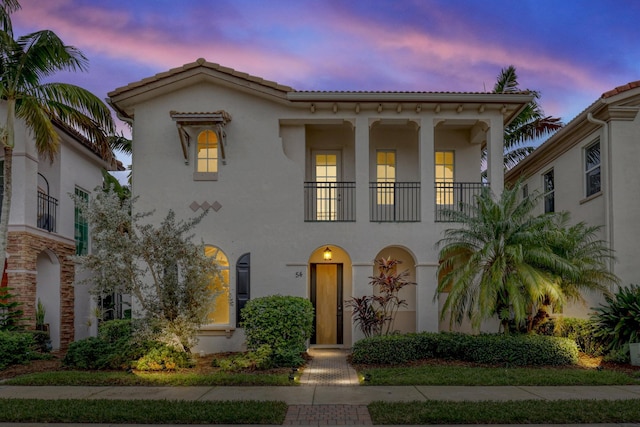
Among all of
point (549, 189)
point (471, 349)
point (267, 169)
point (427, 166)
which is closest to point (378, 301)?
point (471, 349)

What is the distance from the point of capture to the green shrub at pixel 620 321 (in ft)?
37.6

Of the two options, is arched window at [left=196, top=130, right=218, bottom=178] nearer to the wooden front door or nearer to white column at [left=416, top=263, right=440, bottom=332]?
the wooden front door

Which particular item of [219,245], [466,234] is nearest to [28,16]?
[219,245]

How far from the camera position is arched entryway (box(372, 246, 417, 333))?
49.8 feet

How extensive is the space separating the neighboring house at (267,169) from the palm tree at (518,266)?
5.66 ft

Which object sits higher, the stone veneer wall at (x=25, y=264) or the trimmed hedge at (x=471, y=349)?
the stone veneer wall at (x=25, y=264)

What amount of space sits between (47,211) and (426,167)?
11077mm

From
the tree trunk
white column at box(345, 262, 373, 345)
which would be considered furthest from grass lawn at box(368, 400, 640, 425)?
the tree trunk

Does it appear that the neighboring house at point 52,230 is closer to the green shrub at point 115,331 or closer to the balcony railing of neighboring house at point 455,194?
the green shrub at point 115,331

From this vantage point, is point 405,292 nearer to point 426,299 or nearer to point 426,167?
point 426,299

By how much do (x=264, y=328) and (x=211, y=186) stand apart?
423 cm

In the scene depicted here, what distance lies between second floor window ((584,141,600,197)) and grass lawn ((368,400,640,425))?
25.5 ft

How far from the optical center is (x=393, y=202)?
15477 mm

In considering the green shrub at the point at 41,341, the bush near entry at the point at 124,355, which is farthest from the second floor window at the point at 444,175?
the green shrub at the point at 41,341
